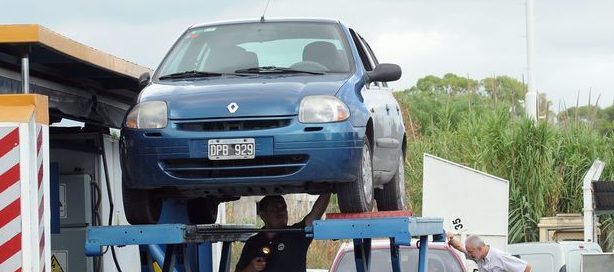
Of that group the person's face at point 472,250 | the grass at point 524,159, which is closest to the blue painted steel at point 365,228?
the person's face at point 472,250

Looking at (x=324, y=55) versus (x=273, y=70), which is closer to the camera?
(x=273, y=70)

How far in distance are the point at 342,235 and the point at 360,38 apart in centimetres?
239

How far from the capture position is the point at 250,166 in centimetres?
799

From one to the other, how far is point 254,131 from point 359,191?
0.74m

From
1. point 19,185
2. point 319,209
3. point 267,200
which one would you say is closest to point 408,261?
point 267,200

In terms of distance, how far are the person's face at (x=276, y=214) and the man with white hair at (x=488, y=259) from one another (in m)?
3.98

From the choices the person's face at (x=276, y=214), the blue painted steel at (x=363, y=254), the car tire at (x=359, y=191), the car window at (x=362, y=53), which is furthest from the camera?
the person's face at (x=276, y=214)

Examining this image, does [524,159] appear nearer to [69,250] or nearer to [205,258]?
[205,258]

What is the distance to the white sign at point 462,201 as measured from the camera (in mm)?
17578

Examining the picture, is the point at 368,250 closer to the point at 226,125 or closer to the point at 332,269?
the point at 226,125

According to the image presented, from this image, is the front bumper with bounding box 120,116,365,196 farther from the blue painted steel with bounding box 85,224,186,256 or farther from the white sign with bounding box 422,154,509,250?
the white sign with bounding box 422,154,509,250

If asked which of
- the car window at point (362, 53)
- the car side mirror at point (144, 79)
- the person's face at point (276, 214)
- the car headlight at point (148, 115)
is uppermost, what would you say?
the car window at point (362, 53)

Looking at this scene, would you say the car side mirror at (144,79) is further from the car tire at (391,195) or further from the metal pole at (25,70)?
the car tire at (391,195)

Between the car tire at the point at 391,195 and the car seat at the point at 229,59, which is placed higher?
the car seat at the point at 229,59
